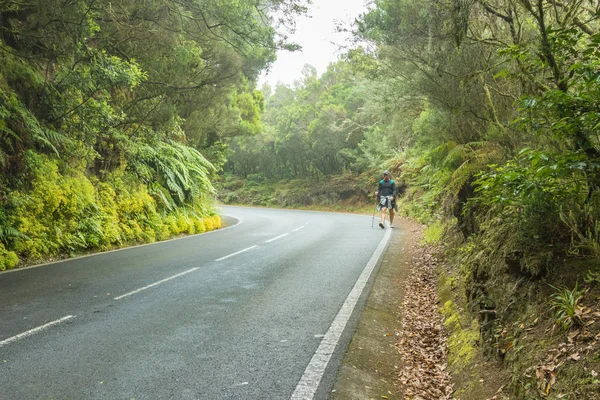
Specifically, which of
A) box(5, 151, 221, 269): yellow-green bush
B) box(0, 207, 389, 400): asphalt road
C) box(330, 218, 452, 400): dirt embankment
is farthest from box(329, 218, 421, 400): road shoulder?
box(5, 151, 221, 269): yellow-green bush

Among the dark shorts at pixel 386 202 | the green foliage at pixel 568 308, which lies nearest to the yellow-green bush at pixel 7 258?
the green foliage at pixel 568 308

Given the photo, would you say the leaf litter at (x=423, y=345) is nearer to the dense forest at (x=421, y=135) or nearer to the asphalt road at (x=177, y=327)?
the dense forest at (x=421, y=135)

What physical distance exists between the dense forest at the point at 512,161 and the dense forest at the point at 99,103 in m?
4.12

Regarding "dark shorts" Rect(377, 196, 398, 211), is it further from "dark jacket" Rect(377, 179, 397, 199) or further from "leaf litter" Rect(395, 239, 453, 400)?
"leaf litter" Rect(395, 239, 453, 400)

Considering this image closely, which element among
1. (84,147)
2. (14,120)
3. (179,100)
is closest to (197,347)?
(14,120)

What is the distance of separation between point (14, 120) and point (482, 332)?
413 inches

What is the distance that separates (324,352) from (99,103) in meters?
9.42

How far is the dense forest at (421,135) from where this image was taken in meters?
3.62

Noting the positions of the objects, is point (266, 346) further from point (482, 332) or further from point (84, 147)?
point (84, 147)

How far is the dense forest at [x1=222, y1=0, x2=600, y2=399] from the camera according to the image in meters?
3.34

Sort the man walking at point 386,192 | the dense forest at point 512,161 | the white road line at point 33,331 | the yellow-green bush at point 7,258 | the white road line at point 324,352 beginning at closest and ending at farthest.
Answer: the dense forest at point 512,161
the white road line at point 324,352
the white road line at point 33,331
the yellow-green bush at point 7,258
the man walking at point 386,192

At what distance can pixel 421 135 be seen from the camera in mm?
11406

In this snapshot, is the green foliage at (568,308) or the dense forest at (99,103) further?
the dense forest at (99,103)

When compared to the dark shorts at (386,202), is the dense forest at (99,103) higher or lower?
higher
